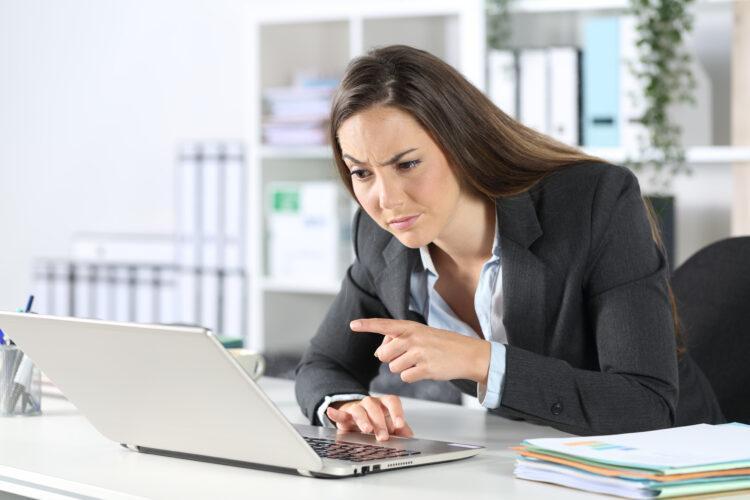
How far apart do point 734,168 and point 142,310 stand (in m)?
2.06

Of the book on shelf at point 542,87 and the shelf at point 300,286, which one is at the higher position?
the book on shelf at point 542,87

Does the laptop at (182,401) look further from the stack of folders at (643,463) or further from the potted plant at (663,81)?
the potted plant at (663,81)

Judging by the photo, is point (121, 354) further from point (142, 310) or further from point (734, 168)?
point (142, 310)

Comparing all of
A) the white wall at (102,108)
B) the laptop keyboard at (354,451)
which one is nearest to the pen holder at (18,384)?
the laptop keyboard at (354,451)

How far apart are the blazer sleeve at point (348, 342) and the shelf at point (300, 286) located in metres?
1.67

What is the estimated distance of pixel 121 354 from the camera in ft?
4.04

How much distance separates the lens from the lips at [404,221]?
158 centimetres

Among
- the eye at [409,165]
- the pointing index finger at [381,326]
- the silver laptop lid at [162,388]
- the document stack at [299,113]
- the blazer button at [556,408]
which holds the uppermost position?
the document stack at [299,113]

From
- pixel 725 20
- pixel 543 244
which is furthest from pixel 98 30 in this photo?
pixel 543 244

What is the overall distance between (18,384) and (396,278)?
58 cm

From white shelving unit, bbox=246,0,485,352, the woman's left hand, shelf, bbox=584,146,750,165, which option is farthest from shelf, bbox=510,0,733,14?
the woman's left hand

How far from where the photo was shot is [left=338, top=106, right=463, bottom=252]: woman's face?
156 centimetres

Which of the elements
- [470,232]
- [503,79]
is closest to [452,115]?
[470,232]

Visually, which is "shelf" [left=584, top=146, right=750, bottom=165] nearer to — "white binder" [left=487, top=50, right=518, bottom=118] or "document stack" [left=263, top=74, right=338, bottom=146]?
"white binder" [left=487, top=50, right=518, bottom=118]
